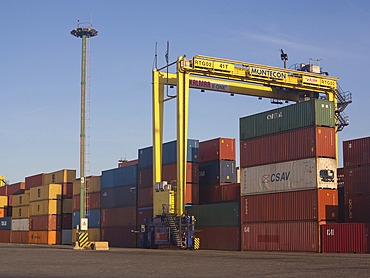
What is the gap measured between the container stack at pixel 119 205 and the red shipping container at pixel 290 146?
18.4 m

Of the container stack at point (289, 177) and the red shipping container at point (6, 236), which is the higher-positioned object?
the container stack at point (289, 177)

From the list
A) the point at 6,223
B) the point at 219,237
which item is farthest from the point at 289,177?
the point at 6,223

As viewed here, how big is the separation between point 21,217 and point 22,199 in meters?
2.80

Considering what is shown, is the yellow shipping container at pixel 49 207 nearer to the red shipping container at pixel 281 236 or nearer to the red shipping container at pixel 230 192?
the red shipping container at pixel 230 192

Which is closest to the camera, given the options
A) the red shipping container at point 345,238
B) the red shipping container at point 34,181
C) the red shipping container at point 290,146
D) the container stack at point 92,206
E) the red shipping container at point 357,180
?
the red shipping container at point 345,238

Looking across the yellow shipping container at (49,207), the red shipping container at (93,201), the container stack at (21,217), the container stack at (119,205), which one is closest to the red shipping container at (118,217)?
the container stack at (119,205)

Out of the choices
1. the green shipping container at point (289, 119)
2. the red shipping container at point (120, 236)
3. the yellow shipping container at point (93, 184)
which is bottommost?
the red shipping container at point (120, 236)

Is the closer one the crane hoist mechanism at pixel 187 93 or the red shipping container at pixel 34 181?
the crane hoist mechanism at pixel 187 93

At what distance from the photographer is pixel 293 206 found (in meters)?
39.1

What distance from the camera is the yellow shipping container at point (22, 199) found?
85188 millimetres

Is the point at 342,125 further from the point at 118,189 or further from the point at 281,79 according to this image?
the point at 118,189

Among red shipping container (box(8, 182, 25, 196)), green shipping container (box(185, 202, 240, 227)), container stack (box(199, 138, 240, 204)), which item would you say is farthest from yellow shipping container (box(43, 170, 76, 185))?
green shipping container (box(185, 202, 240, 227))

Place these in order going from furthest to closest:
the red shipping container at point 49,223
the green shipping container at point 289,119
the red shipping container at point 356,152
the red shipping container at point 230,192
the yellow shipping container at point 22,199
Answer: the yellow shipping container at point 22,199, the red shipping container at point 49,223, the red shipping container at point 230,192, the green shipping container at point 289,119, the red shipping container at point 356,152

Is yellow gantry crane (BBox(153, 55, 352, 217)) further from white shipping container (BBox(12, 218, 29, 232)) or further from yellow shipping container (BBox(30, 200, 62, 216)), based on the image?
white shipping container (BBox(12, 218, 29, 232))
